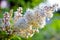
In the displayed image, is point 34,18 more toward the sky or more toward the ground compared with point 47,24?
more toward the sky

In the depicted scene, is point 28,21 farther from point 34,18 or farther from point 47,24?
point 47,24

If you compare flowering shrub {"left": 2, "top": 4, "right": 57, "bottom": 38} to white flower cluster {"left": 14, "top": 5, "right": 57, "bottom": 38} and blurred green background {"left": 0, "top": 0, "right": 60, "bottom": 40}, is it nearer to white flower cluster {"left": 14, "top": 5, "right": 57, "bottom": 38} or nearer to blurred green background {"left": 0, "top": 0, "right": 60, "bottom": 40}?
white flower cluster {"left": 14, "top": 5, "right": 57, "bottom": 38}

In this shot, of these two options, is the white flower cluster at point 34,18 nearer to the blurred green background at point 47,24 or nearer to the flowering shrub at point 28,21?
the flowering shrub at point 28,21

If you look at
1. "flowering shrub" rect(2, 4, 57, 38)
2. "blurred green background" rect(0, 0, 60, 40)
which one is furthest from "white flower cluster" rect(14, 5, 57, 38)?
"blurred green background" rect(0, 0, 60, 40)

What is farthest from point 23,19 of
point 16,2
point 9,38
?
point 16,2

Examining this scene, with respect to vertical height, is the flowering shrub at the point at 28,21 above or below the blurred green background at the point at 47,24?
above

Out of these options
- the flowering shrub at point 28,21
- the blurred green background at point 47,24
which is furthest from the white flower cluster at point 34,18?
the blurred green background at point 47,24

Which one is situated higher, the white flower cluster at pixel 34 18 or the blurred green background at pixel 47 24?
the white flower cluster at pixel 34 18

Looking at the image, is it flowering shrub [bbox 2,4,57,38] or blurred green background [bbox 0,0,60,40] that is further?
blurred green background [bbox 0,0,60,40]

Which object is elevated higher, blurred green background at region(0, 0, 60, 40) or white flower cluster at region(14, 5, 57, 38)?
white flower cluster at region(14, 5, 57, 38)

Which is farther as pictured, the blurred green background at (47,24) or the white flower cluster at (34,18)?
the blurred green background at (47,24)

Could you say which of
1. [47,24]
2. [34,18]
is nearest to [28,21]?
[34,18]
